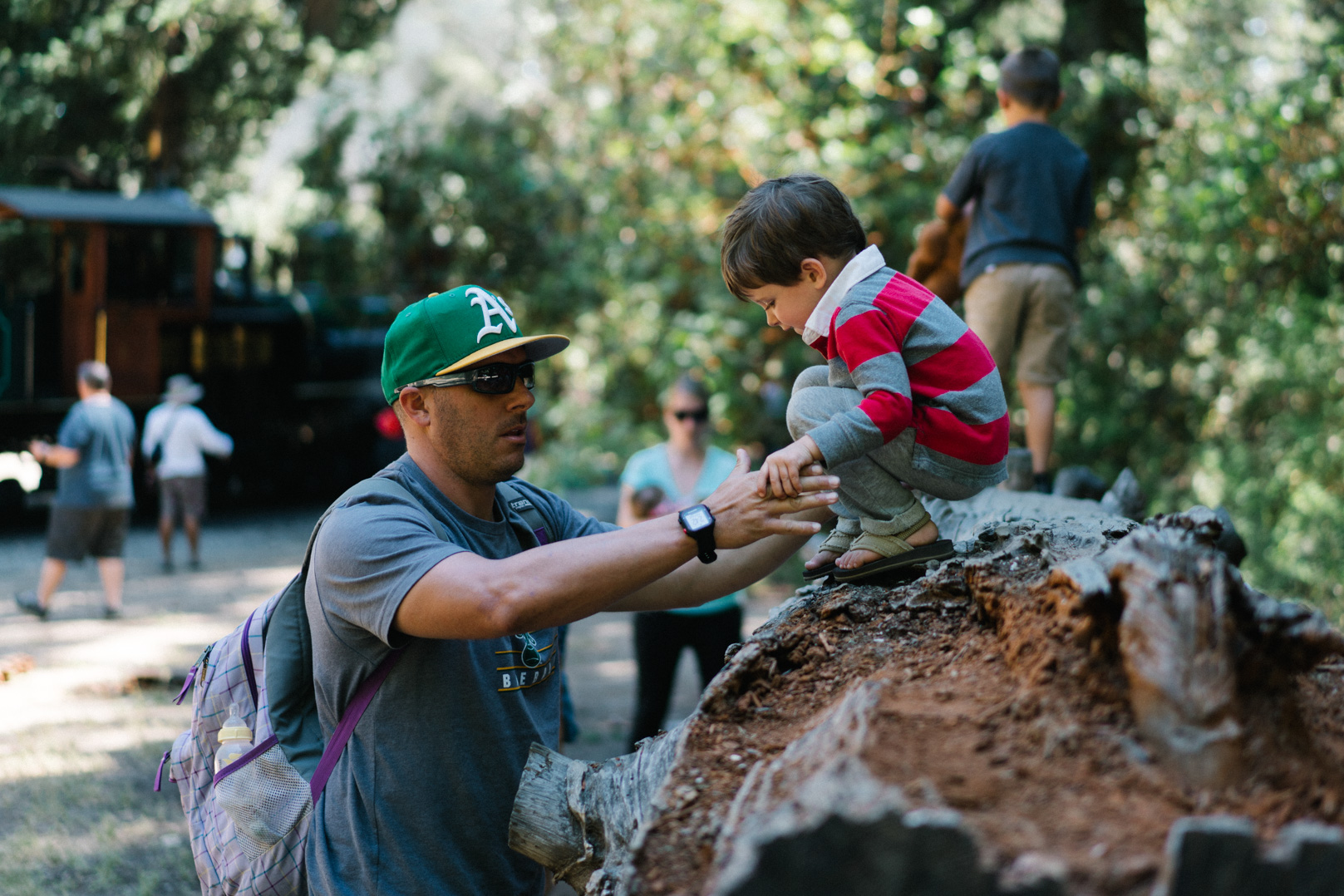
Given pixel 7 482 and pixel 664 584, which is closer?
pixel 664 584

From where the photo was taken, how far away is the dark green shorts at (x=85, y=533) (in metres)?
8.02

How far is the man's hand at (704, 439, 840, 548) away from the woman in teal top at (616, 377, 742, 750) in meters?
2.49

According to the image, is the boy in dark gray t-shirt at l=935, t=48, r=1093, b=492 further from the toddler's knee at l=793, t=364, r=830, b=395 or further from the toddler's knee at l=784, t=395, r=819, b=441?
the toddler's knee at l=784, t=395, r=819, b=441

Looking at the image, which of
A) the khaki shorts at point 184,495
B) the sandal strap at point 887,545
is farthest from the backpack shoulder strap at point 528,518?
the khaki shorts at point 184,495

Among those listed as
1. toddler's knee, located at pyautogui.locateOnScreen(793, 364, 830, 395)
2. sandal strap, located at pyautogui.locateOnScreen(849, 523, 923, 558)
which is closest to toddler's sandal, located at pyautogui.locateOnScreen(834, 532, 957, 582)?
sandal strap, located at pyautogui.locateOnScreen(849, 523, 923, 558)

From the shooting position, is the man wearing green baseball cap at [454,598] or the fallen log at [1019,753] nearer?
the fallen log at [1019,753]

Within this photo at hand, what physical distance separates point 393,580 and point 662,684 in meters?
3.04

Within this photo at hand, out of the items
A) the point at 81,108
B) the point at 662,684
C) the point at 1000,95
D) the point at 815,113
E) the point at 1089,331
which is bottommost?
the point at 662,684

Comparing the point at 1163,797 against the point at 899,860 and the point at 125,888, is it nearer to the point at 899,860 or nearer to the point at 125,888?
the point at 899,860

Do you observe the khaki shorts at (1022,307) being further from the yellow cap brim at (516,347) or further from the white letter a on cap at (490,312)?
the white letter a on cap at (490,312)

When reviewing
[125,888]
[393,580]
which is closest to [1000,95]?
[393,580]

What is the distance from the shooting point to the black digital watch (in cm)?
215

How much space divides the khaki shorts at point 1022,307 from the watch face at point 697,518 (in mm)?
2612

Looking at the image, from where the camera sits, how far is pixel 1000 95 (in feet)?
15.4
